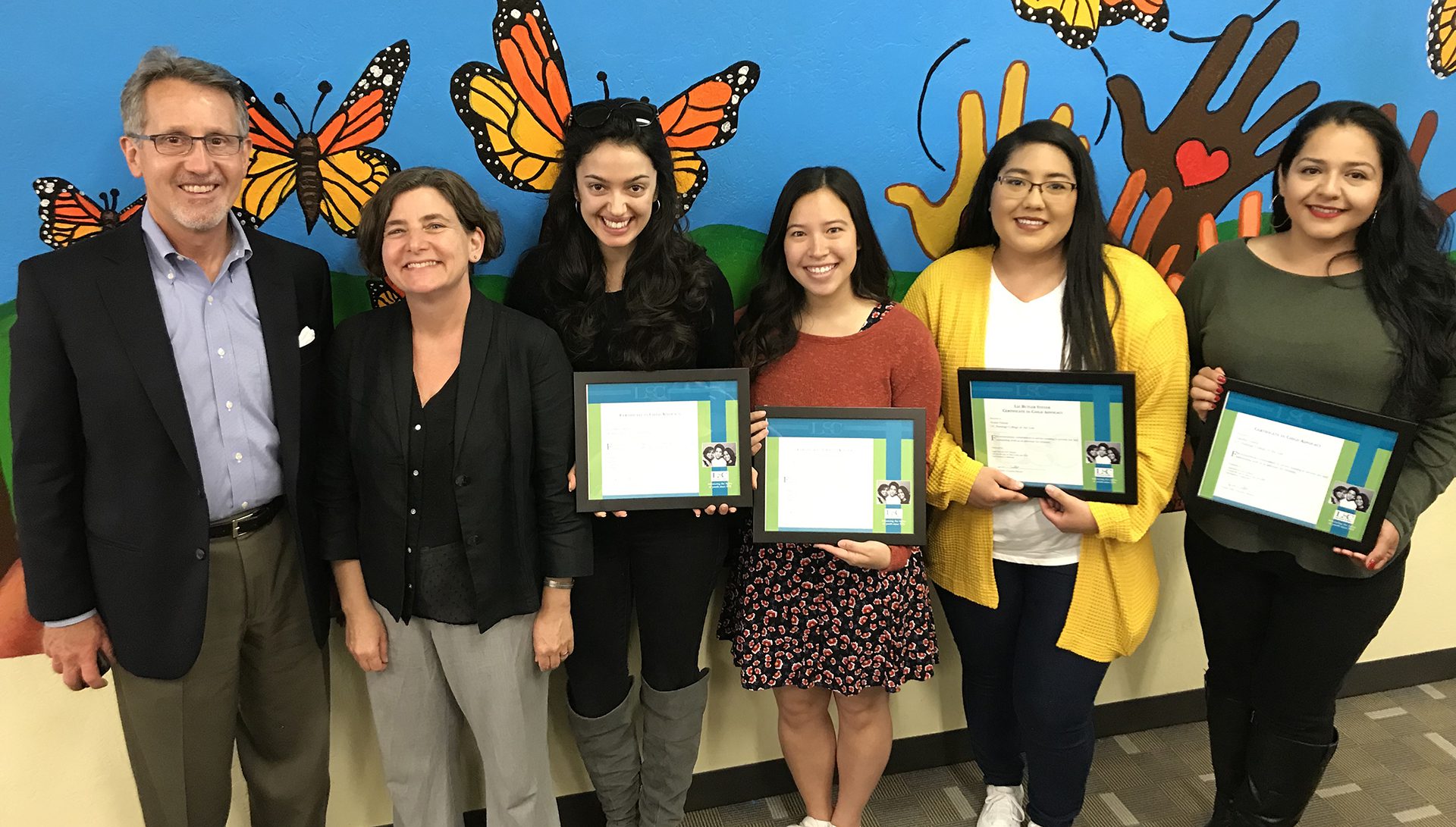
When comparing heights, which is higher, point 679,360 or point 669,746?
point 679,360

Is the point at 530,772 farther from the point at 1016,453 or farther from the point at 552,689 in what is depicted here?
the point at 1016,453

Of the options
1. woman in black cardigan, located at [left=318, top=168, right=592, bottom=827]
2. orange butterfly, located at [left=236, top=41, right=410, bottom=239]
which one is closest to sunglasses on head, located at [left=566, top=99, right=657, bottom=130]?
woman in black cardigan, located at [left=318, top=168, right=592, bottom=827]

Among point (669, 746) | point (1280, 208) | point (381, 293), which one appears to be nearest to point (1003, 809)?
point (669, 746)

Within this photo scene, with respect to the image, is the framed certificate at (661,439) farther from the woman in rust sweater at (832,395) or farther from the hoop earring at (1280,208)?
the hoop earring at (1280,208)

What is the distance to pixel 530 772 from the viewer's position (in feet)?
5.96

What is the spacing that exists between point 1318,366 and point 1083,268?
0.54 m

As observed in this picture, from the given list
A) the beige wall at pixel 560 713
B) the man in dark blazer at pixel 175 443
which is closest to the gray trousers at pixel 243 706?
the man in dark blazer at pixel 175 443

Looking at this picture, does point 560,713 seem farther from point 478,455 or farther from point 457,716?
point 478,455

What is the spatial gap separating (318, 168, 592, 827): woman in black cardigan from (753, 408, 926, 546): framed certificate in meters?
0.42

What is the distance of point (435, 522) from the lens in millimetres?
1656

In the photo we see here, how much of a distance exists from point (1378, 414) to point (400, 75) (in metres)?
2.17

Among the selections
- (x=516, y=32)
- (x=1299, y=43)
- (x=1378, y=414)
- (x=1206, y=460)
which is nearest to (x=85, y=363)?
(x=516, y=32)

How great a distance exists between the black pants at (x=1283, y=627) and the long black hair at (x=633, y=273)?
1.38m

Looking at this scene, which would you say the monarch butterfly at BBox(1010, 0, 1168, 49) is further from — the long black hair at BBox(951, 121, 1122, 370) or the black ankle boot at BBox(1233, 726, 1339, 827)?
the black ankle boot at BBox(1233, 726, 1339, 827)
